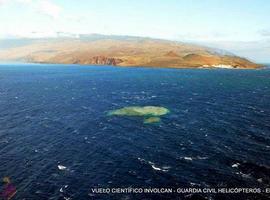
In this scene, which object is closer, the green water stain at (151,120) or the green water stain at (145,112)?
the green water stain at (151,120)

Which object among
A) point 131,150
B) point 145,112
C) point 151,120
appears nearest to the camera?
point 131,150

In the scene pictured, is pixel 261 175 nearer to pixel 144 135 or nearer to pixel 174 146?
pixel 174 146

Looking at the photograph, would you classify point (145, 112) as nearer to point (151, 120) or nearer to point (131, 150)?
point (151, 120)

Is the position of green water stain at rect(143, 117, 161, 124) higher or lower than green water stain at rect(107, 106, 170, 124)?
higher

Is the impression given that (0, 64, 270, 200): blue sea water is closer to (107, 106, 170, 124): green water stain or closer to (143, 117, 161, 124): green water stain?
(143, 117, 161, 124): green water stain

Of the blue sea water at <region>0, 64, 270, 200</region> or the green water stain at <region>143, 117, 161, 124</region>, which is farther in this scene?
the green water stain at <region>143, 117, 161, 124</region>

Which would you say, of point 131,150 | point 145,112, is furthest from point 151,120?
point 131,150

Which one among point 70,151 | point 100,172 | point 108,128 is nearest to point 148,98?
point 108,128

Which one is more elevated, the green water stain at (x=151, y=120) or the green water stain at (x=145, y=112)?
the green water stain at (x=151, y=120)

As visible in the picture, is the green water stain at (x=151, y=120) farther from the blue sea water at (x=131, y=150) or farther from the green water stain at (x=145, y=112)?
the blue sea water at (x=131, y=150)

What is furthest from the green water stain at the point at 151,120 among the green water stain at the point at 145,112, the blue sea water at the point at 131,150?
the blue sea water at the point at 131,150

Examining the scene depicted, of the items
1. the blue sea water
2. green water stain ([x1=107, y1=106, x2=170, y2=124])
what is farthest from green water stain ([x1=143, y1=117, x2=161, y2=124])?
the blue sea water
